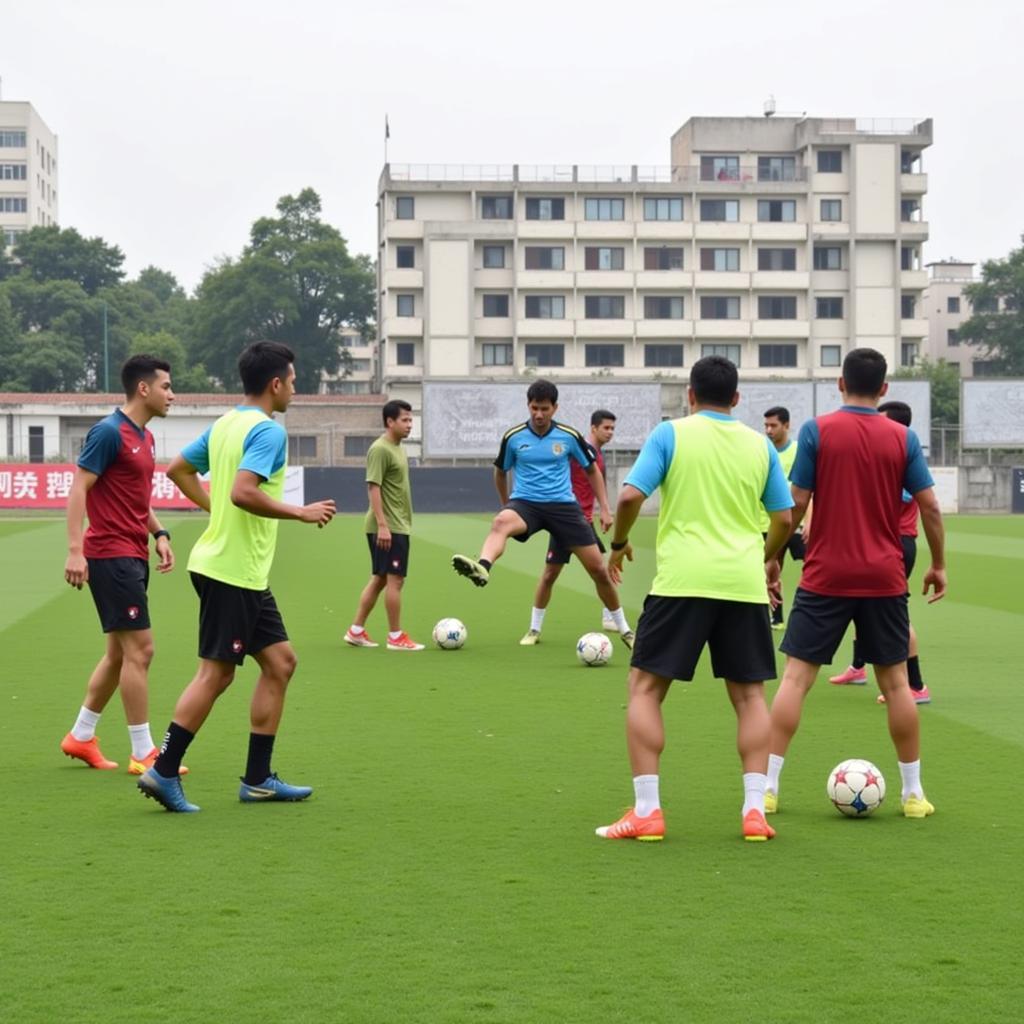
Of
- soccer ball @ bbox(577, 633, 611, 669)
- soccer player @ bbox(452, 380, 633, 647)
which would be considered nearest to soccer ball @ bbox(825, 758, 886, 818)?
soccer ball @ bbox(577, 633, 611, 669)

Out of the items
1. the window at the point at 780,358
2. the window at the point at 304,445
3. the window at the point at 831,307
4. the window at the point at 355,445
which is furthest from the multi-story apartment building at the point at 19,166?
the window at the point at 831,307

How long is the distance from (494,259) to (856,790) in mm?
82068

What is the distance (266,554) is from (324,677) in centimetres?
502

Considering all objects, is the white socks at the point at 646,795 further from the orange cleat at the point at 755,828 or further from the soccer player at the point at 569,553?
the soccer player at the point at 569,553

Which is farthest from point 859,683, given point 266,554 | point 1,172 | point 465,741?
point 1,172

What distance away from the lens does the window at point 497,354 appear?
3479 inches

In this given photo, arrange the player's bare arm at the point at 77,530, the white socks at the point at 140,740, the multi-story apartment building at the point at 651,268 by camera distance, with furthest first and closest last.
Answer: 1. the multi-story apartment building at the point at 651,268
2. the white socks at the point at 140,740
3. the player's bare arm at the point at 77,530

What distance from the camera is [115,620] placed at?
8219 mm

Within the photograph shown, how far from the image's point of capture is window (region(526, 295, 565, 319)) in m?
88.4

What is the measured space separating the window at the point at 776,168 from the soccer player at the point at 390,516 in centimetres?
8151

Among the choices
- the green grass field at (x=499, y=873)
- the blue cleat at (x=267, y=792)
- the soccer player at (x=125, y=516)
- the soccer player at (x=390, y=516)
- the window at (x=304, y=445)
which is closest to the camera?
the green grass field at (x=499, y=873)

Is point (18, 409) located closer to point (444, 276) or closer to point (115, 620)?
point (444, 276)

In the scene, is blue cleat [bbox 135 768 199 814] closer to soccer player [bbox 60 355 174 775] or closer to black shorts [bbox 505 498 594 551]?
soccer player [bbox 60 355 174 775]

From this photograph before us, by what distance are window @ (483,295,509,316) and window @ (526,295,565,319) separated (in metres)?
1.17
